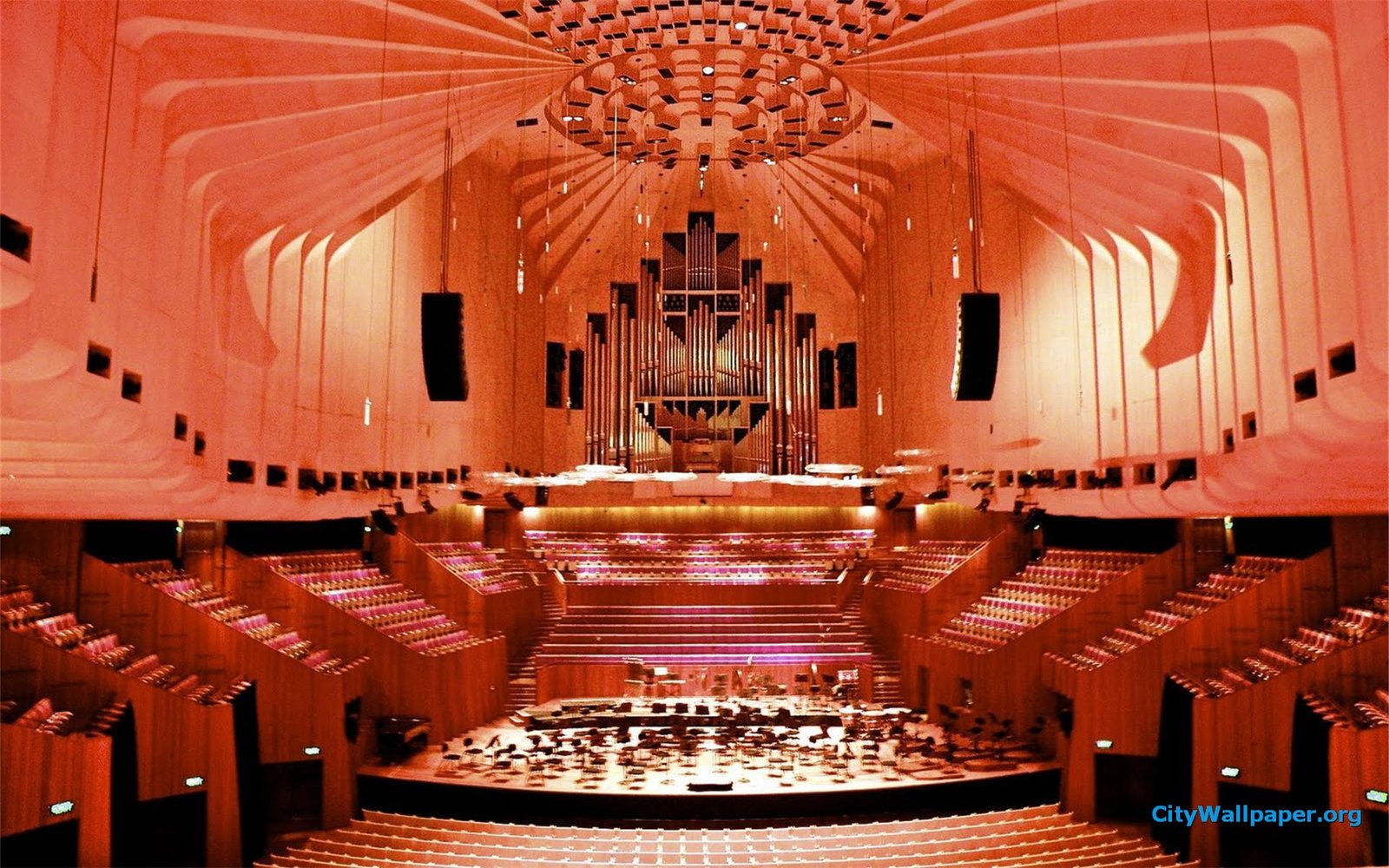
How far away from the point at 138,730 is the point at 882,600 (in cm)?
885

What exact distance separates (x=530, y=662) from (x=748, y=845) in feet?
18.8

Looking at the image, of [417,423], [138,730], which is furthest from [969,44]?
[138,730]

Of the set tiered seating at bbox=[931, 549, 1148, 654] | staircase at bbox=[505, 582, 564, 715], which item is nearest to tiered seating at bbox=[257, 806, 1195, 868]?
tiered seating at bbox=[931, 549, 1148, 654]

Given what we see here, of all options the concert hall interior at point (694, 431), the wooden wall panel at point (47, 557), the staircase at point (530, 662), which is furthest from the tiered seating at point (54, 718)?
the staircase at point (530, 662)

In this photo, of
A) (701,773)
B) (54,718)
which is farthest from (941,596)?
(54,718)

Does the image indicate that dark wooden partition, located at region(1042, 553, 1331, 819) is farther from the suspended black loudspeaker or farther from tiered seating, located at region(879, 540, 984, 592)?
the suspended black loudspeaker

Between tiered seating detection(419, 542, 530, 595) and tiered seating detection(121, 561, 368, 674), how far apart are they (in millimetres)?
2610

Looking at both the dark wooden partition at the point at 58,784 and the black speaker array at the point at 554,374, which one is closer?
the dark wooden partition at the point at 58,784

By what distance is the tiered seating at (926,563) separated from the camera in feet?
41.7

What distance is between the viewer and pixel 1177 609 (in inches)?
380

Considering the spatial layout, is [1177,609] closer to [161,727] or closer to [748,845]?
[748,845]

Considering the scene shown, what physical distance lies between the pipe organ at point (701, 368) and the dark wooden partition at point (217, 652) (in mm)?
6116

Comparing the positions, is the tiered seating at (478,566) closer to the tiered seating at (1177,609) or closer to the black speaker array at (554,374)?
the black speaker array at (554,374)

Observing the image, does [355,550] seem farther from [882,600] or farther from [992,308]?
[992,308]
